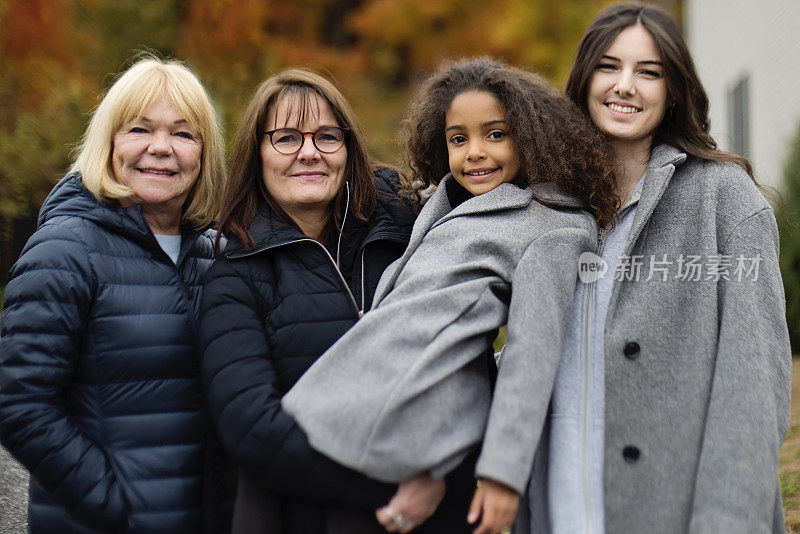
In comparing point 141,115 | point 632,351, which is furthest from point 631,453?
point 141,115

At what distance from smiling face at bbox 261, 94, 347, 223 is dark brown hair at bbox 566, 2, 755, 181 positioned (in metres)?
0.85

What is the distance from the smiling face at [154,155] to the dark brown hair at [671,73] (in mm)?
1336

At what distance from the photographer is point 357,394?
1989 mm

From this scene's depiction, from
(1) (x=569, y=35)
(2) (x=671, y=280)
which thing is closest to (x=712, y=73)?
(1) (x=569, y=35)

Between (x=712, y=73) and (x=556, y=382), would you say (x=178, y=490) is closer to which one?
(x=556, y=382)

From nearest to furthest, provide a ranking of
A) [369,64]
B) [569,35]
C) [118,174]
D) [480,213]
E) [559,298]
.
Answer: [559,298] → [480,213] → [118,174] → [569,35] → [369,64]

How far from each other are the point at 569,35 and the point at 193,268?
532 inches

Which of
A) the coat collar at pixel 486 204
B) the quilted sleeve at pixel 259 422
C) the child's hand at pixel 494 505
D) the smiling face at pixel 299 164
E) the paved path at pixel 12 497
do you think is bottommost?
the paved path at pixel 12 497

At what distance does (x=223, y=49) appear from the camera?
11.1 metres

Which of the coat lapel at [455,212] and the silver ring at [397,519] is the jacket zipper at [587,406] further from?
the silver ring at [397,519]

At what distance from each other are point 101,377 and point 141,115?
0.86 meters

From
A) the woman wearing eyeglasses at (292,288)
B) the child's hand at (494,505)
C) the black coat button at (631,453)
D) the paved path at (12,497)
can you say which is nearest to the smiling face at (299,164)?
the woman wearing eyeglasses at (292,288)

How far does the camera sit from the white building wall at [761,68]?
26.8ft

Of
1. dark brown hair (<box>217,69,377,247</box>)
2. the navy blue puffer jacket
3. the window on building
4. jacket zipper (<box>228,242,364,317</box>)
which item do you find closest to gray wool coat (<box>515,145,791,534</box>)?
jacket zipper (<box>228,242,364,317</box>)
